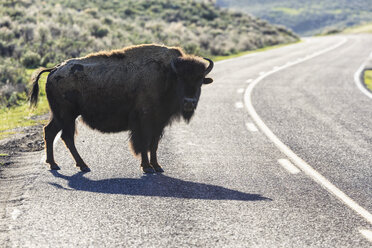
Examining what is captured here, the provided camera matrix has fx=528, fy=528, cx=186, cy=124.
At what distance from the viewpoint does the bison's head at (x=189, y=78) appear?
703 cm

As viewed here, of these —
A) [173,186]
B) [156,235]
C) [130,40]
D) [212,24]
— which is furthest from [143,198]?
[212,24]

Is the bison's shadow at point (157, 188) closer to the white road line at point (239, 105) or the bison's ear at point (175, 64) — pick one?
the bison's ear at point (175, 64)

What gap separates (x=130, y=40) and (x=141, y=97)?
74.3 feet

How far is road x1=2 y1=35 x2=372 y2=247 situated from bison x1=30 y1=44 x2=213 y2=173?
1.58 feet

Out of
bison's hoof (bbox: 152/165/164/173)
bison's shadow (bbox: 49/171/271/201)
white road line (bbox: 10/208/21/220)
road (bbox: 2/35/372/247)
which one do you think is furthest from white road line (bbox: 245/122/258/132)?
white road line (bbox: 10/208/21/220)

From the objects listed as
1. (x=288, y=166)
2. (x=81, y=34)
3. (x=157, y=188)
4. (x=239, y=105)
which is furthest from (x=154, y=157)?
(x=81, y=34)

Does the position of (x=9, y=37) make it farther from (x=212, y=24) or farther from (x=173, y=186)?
(x=212, y=24)

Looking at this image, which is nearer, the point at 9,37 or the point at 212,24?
the point at 9,37

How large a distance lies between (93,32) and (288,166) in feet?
79.2

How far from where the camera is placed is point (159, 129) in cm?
759

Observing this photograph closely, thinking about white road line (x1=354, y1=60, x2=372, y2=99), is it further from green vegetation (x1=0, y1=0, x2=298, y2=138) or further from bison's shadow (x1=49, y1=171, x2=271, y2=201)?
bison's shadow (x1=49, y1=171, x2=271, y2=201)

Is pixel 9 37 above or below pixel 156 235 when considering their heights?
below

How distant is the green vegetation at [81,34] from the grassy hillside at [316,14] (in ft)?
324

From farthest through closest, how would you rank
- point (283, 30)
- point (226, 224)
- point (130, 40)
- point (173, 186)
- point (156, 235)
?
point (283, 30) < point (130, 40) < point (173, 186) < point (226, 224) < point (156, 235)
